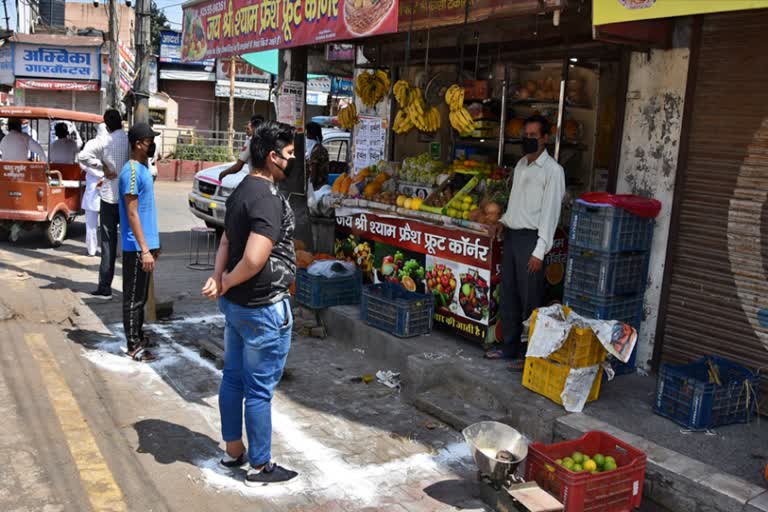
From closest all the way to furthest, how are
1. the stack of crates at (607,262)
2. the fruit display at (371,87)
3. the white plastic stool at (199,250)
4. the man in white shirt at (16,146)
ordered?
the stack of crates at (607,262) → the fruit display at (371,87) → the white plastic stool at (199,250) → the man in white shirt at (16,146)

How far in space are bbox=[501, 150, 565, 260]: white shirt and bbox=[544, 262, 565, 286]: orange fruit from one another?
713mm

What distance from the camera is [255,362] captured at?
4.10 m

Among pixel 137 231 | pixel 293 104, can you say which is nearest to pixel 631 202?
pixel 137 231

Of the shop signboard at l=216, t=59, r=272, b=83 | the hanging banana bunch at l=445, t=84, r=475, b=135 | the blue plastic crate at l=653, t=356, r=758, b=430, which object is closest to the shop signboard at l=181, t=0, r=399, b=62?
the hanging banana bunch at l=445, t=84, r=475, b=135

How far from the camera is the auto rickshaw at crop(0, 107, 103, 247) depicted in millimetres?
11086

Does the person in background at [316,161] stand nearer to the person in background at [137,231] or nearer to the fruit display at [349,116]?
the fruit display at [349,116]

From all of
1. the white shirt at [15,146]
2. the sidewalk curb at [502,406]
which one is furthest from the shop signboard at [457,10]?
the white shirt at [15,146]

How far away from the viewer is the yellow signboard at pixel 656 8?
146 inches

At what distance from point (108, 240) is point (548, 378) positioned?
565 centimetres

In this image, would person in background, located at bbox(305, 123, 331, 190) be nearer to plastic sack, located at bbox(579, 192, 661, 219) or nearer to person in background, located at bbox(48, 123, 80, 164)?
person in background, located at bbox(48, 123, 80, 164)

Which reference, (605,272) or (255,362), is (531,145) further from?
(255,362)

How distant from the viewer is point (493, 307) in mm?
6434

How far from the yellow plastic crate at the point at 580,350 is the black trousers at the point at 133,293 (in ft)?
12.3

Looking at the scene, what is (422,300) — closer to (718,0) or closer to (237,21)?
(718,0)
